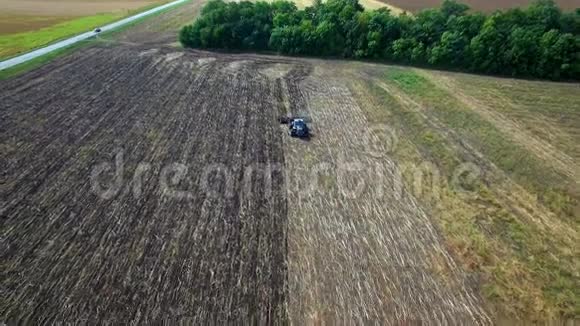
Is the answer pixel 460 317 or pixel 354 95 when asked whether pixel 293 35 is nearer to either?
pixel 354 95

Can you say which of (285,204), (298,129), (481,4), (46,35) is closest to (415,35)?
(481,4)

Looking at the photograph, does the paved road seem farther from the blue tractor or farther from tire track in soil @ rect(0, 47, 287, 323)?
the blue tractor

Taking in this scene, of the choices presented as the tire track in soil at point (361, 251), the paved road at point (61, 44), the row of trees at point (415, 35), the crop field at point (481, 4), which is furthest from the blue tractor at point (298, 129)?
the crop field at point (481, 4)

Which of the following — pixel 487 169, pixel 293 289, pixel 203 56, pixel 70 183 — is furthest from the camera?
pixel 203 56

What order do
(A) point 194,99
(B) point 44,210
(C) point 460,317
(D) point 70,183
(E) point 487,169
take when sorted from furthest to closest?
(A) point 194,99
(E) point 487,169
(D) point 70,183
(B) point 44,210
(C) point 460,317

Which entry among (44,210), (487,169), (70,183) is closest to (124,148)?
(70,183)

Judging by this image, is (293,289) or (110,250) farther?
(110,250)

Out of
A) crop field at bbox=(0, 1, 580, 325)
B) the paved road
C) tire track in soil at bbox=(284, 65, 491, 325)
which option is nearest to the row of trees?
crop field at bbox=(0, 1, 580, 325)

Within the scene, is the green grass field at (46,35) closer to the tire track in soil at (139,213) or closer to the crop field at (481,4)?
the tire track in soil at (139,213)
